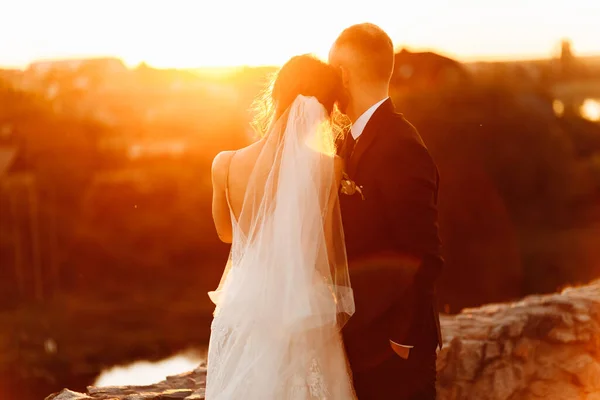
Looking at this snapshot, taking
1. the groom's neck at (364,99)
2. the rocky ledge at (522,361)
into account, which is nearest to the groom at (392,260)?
the groom's neck at (364,99)

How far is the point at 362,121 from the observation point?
2855 millimetres

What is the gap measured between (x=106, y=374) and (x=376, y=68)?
52.5 feet

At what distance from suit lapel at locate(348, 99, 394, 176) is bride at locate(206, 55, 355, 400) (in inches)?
3.1

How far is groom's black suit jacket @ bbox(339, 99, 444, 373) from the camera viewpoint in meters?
2.64

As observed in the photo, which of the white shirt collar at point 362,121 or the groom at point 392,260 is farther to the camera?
the white shirt collar at point 362,121

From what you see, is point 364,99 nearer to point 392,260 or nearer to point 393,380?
point 392,260

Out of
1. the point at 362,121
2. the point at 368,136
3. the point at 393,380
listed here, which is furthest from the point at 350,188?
the point at 393,380

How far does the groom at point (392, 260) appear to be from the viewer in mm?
2648

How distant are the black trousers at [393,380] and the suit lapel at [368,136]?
0.75m

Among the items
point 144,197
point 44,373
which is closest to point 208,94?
point 144,197

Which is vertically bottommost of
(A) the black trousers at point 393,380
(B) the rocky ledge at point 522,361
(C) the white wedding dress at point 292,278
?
(B) the rocky ledge at point 522,361

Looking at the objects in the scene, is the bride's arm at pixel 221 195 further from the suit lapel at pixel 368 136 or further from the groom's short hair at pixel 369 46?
the groom's short hair at pixel 369 46

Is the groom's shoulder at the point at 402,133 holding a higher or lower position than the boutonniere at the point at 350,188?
higher

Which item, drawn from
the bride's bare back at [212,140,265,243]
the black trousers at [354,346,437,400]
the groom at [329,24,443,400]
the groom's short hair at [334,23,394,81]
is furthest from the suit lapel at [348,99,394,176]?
the black trousers at [354,346,437,400]
